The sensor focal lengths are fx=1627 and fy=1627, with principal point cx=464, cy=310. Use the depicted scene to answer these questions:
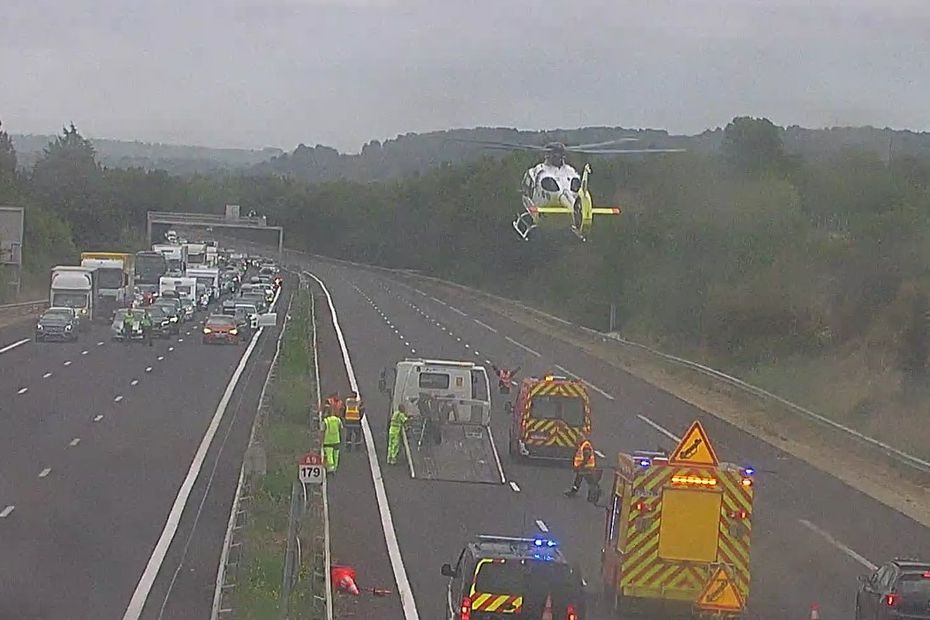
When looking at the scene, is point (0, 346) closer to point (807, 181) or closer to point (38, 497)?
point (807, 181)

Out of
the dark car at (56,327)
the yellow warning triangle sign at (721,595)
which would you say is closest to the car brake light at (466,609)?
the yellow warning triangle sign at (721,595)

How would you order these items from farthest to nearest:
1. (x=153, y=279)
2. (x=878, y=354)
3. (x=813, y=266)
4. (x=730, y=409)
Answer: (x=153, y=279) < (x=813, y=266) < (x=878, y=354) < (x=730, y=409)

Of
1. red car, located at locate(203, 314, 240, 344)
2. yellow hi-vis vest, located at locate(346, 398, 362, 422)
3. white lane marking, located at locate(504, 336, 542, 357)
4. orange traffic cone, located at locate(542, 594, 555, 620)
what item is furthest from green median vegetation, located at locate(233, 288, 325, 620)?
red car, located at locate(203, 314, 240, 344)

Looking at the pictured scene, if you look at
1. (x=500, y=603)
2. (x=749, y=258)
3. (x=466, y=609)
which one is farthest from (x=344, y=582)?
(x=749, y=258)

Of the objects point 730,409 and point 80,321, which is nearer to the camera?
point 730,409

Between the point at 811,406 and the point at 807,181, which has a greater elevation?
the point at 807,181

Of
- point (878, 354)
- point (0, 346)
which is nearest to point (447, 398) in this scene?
point (878, 354)

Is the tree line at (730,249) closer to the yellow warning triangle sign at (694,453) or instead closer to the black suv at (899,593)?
the yellow warning triangle sign at (694,453)
